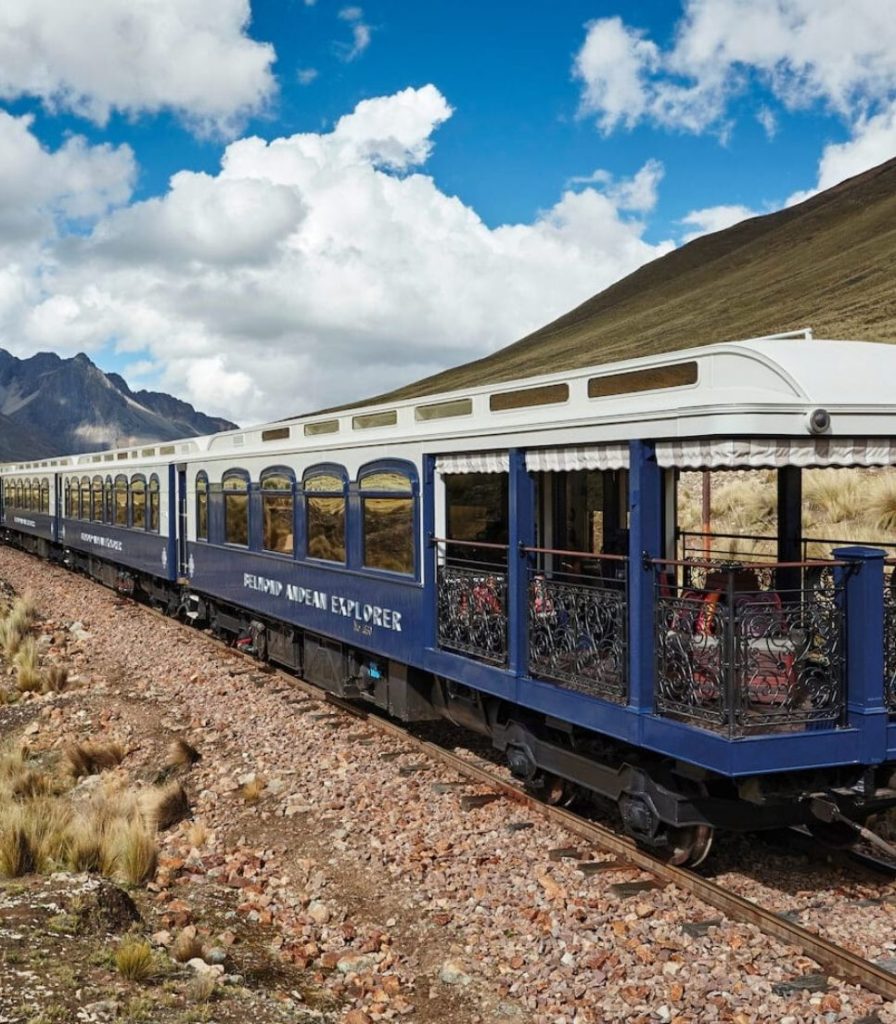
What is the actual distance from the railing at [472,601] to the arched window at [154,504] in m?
10.7

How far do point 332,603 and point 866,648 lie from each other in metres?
6.25

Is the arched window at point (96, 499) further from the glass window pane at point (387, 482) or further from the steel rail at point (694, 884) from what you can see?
the steel rail at point (694, 884)

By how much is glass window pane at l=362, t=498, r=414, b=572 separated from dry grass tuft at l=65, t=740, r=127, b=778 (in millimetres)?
3001

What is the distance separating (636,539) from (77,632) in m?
13.3

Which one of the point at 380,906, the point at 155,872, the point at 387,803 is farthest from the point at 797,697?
the point at 155,872

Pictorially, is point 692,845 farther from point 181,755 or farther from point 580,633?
point 181,755

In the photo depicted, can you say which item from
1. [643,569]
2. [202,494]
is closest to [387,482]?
[643,569]

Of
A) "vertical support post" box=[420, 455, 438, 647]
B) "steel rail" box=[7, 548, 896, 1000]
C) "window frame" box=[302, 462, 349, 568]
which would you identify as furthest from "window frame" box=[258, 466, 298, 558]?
"vertical support post" box=[420, 455, 438, 647]

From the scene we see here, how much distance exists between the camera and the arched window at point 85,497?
→ 24.6 m

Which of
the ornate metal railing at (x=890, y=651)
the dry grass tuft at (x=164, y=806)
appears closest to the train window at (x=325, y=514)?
the dry grass tuft at (x=164, y=806)

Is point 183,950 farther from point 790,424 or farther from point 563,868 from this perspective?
point 790,424

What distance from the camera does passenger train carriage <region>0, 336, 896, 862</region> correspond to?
19.2 ft

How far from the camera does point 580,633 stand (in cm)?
684

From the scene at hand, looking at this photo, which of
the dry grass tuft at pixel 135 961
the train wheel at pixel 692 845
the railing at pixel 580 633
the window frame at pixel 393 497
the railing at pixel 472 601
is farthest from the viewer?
the window frame at pixel 393 497
